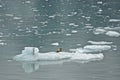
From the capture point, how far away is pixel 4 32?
73.3 feet

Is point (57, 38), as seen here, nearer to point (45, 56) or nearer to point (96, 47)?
point (96, 47)

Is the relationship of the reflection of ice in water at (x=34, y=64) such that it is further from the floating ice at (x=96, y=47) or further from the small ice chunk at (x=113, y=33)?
the small ice chunk at (x=113, y=33)

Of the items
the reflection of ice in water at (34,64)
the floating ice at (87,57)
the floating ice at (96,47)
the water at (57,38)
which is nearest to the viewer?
the water at (57,38)

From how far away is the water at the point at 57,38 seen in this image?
1318 cm

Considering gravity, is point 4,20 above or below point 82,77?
below

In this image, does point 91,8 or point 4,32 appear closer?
point 4,32

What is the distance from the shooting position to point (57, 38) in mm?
20016

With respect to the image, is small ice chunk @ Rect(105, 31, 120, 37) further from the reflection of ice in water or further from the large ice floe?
the reflection of ice in water

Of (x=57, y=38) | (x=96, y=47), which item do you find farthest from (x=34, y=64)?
(x=57, y=38)

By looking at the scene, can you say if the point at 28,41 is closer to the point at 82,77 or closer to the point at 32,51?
the point at 32,51

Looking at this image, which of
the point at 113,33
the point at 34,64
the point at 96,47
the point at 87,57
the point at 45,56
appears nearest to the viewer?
the point at 34,64

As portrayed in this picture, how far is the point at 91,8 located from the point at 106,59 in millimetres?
20432

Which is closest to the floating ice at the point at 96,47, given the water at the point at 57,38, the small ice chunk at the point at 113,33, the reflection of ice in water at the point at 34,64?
the water at the point at 57,38

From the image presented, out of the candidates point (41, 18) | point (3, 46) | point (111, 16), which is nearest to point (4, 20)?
point (41, 18)
